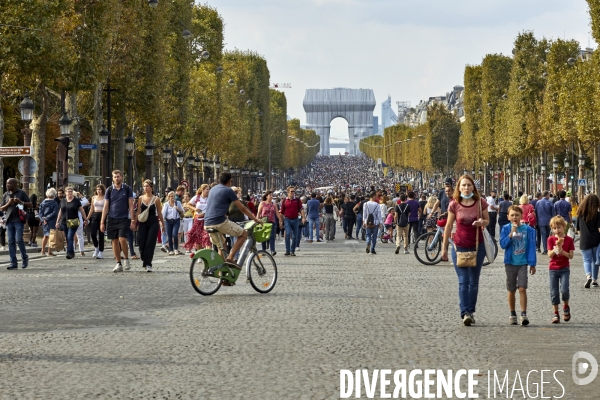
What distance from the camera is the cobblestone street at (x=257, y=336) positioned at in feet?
30.3

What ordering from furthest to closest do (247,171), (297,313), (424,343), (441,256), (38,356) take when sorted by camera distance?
(247,171) → (441,256) → (297,313) → (424,343) → (38,356)

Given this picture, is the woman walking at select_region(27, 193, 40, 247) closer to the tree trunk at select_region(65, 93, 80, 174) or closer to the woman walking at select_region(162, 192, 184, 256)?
the woman walking at select_region(162, 192, 184, 256)

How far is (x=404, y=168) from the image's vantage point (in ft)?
654

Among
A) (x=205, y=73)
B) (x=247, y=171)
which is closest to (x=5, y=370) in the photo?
(x=205, y=73)

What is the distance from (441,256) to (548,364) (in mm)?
16311

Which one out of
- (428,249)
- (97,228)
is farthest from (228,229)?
(97,228)

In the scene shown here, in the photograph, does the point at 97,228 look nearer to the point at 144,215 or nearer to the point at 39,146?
the point at 144,215

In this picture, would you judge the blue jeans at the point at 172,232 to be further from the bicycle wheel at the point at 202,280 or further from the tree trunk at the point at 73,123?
the bicycle wheel at the point at 202,280

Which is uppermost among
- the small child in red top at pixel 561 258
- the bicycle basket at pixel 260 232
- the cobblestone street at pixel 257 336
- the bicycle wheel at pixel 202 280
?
the bicycle basket at pixel 260 232

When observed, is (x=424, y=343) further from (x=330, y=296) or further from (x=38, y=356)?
(x=330, y=296)

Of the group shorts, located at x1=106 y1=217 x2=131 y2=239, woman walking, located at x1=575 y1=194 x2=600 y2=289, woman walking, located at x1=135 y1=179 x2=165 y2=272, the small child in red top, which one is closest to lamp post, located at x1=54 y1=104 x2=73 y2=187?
woman walking, located at x1=135 y1=179 x2=165 y2=272

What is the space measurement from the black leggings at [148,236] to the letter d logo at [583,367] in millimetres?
12441

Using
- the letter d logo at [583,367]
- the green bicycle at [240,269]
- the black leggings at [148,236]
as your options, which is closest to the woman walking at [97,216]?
the black leggings at [148,236]

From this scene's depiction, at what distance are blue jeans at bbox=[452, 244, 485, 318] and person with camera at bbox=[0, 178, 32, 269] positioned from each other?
1233 centimetres
